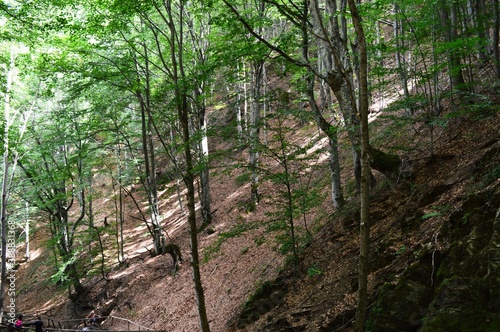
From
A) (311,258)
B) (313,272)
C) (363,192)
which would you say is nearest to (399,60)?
(311,258)

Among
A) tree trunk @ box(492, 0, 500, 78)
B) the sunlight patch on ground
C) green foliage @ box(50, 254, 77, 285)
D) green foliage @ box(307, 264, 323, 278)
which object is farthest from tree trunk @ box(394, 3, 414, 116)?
the sunlight patch on ground

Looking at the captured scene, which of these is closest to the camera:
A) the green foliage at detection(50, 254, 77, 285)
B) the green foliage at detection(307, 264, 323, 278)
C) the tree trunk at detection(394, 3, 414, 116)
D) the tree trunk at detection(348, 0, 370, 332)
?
the tree trunk at detection(348, 0, 370, 332)

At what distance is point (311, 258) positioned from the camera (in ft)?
27.0

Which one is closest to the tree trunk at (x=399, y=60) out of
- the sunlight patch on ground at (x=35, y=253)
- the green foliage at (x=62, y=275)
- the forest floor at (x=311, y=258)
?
the forest floor at (x=311, y=258)

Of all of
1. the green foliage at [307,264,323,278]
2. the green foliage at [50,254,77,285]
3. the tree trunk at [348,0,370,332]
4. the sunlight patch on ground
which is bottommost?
the sunlight patch on ground

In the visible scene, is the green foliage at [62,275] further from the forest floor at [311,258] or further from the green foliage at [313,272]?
the green foliage at [313,272]

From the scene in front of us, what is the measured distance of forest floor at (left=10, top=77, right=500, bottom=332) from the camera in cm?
595

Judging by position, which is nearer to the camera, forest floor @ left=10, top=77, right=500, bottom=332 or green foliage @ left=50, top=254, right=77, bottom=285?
forest floor @ left=10, top=77, right=500, bottom=332

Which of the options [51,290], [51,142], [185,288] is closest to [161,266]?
[185,288]

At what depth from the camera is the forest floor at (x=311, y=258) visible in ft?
19.5

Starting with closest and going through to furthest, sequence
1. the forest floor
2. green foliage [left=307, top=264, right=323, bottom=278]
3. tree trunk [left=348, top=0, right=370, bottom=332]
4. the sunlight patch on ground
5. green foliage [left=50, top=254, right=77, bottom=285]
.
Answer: tree trunk [left=348, top=0, right=370, bottom=332] → the forest floor → green foliage [left=307, top=264, right=323, bottom=278] → green foliage [left=50, top=254, right=77, bottom=285] → the sunlight patch on ground

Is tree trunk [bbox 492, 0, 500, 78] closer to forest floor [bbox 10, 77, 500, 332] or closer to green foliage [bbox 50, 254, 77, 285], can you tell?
forest floor [bbox 10, 77, 500, 332]

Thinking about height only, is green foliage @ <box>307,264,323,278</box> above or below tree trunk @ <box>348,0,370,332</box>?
below

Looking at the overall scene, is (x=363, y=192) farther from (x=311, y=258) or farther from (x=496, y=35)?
(x=496, y=35)
